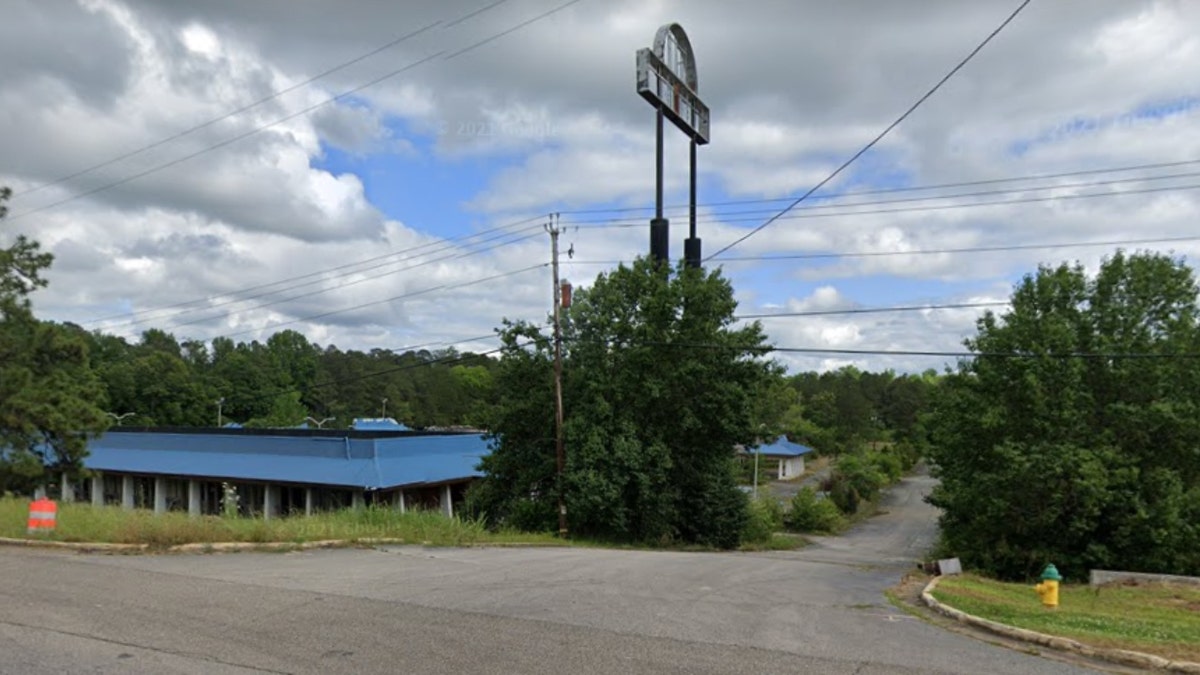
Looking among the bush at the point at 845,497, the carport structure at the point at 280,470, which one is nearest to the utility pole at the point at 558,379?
the carport structure at the point at 280,470

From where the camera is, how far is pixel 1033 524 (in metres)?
20.8

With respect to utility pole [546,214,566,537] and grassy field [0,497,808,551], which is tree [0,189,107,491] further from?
utility pole [546,214,566,537]

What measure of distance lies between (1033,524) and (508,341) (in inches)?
679

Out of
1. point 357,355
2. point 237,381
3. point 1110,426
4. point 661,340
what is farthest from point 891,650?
point 357,355

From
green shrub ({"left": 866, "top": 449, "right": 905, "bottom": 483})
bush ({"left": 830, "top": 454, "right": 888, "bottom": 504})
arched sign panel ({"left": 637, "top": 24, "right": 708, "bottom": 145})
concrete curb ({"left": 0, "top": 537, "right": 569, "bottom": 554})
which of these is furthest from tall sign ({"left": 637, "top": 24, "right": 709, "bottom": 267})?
green shrub ({"left": 866, "top": 449, "right": 905, "bottom": 483})

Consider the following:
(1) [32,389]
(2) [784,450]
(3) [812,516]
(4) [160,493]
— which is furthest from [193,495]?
(2) [784,450]

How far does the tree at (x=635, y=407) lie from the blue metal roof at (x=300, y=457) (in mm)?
5072

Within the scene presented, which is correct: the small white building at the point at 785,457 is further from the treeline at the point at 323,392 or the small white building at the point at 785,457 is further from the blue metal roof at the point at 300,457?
the blue metal roof at the point at 300,457

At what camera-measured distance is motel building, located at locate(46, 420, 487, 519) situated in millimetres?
31156

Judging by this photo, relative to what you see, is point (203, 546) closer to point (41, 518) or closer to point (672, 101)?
point (41, 518)

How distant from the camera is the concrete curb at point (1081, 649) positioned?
701 cm

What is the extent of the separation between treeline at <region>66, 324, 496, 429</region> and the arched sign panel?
4037 centimetres

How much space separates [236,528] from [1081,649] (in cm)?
1277

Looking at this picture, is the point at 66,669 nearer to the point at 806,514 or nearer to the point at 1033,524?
the point at 1033,524
